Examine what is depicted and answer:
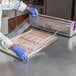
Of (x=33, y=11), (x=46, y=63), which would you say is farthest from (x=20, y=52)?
(x=33, y=11)

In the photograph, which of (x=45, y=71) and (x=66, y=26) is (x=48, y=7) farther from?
(x=45, y=71)

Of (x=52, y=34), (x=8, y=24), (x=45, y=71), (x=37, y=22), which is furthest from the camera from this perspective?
(x=8, y=24)

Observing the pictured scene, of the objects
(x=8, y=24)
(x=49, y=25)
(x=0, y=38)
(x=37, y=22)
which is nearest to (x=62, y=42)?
(x=49, y=25)

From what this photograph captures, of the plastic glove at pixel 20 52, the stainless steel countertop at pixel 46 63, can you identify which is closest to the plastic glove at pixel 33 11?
the stainless steel countertop at pixel 46 63

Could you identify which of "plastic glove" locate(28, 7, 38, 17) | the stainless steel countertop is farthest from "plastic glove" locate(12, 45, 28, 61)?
"plastic glove" locate(28, 7, 38, 17)

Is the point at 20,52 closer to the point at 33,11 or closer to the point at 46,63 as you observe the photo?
the point at 46,63

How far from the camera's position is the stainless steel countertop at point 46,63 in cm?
108

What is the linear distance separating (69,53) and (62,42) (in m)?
0.17

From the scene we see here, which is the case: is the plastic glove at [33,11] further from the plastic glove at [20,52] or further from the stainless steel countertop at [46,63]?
the plastic glove at [20,52]

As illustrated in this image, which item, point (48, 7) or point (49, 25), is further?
point (48, 7)

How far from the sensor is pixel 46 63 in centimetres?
117

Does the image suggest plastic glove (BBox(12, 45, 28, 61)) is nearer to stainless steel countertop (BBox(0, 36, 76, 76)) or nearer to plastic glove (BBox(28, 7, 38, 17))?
stainless steel countertop (BBox(0, 36, 76, 76))

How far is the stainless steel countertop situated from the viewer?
1076 mm

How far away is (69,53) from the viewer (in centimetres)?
129
